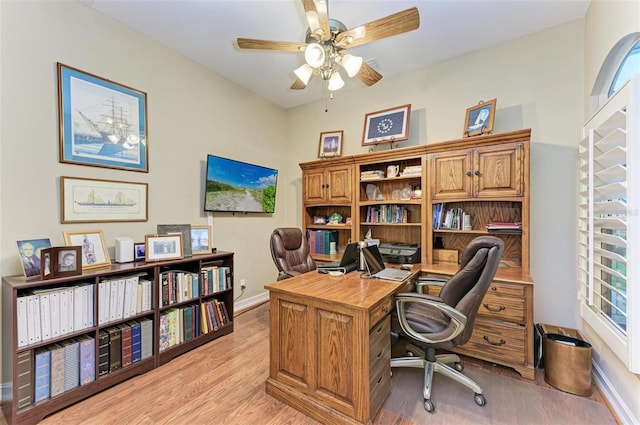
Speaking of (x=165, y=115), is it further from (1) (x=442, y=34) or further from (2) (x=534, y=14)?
(2) (x=534, y=14)

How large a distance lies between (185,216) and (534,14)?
3.89 metres

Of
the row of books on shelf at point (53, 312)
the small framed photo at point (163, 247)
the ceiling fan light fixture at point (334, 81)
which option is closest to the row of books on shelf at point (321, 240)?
the small framed photo at point (163, 247)

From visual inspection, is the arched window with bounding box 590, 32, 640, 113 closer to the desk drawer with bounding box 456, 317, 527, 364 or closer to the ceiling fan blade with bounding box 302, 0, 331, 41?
the ceiling fan blade with bounding box 302, 0, 331, 41

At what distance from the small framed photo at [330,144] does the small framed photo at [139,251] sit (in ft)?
7.98

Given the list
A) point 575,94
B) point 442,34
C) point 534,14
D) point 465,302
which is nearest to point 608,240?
point 465,302

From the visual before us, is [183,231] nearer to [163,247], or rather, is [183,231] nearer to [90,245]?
[163,247]

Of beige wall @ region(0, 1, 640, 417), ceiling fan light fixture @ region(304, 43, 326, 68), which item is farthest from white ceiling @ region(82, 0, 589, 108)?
ceiling fan light fixture @ region(304, 43, 326, 68)

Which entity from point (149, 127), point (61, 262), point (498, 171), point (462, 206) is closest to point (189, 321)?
point (61, 262)

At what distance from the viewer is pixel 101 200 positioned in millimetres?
2328

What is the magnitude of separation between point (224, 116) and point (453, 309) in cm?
326

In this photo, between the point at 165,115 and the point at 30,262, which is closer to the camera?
the point at 30,262

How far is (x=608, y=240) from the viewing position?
5.51ft

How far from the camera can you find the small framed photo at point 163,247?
2.40 metres

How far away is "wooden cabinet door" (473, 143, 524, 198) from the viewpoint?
7.91 ft
